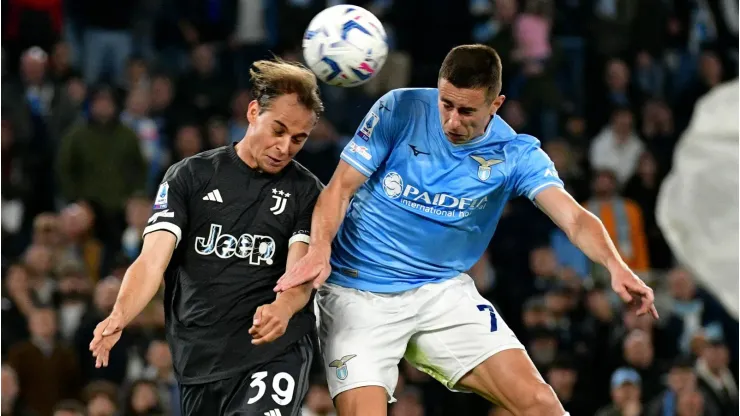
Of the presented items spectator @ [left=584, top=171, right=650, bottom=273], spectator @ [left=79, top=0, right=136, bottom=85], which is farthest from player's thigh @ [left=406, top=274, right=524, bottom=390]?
spectator @ [left=79, top=0, right=136, bottom=85]

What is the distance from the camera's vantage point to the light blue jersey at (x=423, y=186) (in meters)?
6.34

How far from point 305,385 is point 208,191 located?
105 cm

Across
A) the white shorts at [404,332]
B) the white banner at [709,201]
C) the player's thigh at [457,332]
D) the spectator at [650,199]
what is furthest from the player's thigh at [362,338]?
the spectator at [650,199]

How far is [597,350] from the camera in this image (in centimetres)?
1202

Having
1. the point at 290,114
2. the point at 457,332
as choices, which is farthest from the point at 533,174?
the point at 290,114

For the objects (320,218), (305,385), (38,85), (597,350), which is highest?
(320,218)

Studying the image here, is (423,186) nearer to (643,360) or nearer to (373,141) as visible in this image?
(373,141)

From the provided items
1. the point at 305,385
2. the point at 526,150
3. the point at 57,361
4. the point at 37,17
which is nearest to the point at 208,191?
the point at 305,385

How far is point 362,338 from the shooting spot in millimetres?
6363

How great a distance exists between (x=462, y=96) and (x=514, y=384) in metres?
1.45

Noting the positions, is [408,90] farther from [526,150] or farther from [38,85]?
[38,85]

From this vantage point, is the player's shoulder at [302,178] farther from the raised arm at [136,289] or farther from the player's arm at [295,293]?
the raised arm at [136,289]

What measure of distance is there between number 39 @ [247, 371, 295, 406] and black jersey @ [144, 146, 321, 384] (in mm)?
86

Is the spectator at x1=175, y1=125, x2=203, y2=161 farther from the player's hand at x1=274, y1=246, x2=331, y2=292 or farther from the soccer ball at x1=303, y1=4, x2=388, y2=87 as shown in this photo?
the player's hand at x1=274, y1=246, x2=331, y2=292
